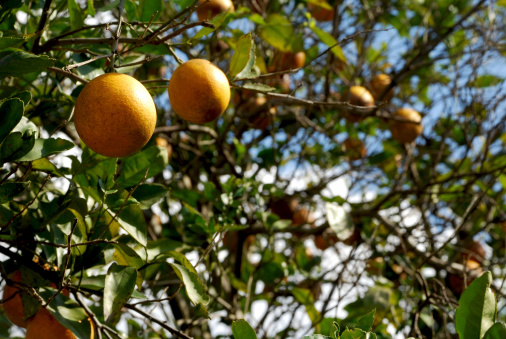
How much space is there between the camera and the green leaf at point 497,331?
0.86 meters

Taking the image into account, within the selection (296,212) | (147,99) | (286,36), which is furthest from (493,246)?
(147,99)

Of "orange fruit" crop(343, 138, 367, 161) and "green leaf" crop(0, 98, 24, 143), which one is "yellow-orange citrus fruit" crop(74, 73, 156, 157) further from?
"orange fruit" crop(343, 138, 367, 161)

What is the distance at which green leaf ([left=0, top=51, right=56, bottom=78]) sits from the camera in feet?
3.01

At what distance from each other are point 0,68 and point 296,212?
1872 mm

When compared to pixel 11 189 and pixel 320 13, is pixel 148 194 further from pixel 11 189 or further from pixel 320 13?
pixel 320 13

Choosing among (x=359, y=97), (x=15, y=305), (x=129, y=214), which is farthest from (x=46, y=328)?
(x=359, y=97)

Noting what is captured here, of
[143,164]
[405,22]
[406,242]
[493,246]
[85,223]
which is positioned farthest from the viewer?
[405,22]

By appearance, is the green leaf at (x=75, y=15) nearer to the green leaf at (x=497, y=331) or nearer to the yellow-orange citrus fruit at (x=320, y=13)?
the green leaf at (x=497, y=331)

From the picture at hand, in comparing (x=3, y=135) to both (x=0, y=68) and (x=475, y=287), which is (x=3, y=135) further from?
(x=475, y=287)

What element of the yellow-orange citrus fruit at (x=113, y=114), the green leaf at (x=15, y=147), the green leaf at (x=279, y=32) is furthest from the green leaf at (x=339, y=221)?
the green leaf at (x=15, y=147)

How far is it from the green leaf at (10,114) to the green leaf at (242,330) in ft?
1.82

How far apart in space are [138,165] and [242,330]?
0.50 metres

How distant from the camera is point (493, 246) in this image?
2602 millimetres

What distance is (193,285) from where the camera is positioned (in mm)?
1053
